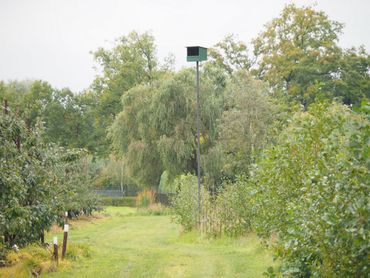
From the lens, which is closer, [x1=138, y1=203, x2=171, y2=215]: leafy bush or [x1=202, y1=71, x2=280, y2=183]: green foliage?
[x1=202, y1=71, x2=280, y2=183]: green foliage

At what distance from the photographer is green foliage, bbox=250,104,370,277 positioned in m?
5.02

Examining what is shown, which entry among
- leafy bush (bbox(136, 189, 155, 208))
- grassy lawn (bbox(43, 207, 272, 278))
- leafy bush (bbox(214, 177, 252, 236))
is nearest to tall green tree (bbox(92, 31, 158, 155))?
leafy bush (bbox(136, 189, 155, 208))

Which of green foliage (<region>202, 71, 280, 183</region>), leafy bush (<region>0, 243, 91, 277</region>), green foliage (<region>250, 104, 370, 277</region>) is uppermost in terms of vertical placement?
green foliage (<region>202, 71, 280, 183</region>)

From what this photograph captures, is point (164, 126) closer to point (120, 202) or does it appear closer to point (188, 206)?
point (188, 206)

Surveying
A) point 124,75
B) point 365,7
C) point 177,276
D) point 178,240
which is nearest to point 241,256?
point 177,276

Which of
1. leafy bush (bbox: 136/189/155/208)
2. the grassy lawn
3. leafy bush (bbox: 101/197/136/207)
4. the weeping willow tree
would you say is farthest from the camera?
leafy bush (bbox: 101/197/136/207)

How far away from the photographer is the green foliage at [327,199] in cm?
502

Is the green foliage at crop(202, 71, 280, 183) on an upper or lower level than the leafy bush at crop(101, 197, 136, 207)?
upper

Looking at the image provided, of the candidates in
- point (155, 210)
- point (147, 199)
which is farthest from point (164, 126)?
point (147, 199)

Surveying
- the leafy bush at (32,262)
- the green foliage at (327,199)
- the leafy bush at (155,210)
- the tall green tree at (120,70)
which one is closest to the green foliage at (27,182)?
the leafy bush at (32,262)

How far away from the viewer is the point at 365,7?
168 ft

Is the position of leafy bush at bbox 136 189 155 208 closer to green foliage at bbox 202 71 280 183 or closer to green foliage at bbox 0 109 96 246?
green foliage at bbox 202 71 280 183

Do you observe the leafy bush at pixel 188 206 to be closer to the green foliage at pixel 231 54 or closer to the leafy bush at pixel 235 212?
the leafy bush at pixel 235 212

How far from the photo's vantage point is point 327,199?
5762 millimetres
